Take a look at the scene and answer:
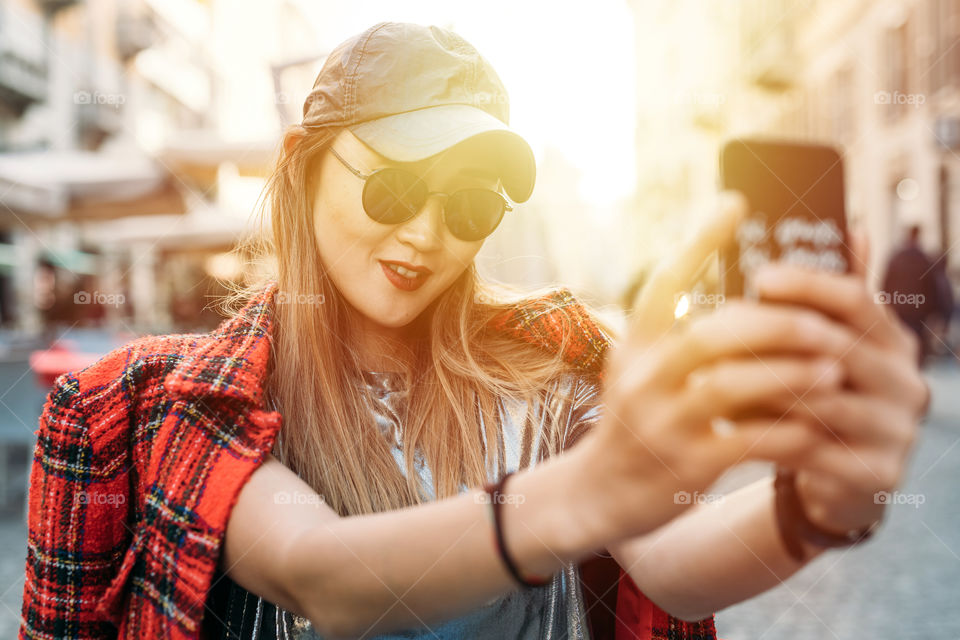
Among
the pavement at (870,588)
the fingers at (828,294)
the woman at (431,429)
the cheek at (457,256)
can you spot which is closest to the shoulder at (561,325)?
the woman at (431,429)

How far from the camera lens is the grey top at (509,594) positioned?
1212mm

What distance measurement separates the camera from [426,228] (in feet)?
4.33

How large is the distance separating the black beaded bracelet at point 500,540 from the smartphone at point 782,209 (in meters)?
0.30

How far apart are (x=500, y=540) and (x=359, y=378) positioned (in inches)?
31.1

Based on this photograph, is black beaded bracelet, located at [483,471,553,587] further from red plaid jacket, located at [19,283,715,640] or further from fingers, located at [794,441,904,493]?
red plaid jacket, located at [19,283,715,640]

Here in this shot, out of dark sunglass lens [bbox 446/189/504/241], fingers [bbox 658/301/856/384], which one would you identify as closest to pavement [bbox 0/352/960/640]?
dark sunglass lens [bbox 446/189/504/241]

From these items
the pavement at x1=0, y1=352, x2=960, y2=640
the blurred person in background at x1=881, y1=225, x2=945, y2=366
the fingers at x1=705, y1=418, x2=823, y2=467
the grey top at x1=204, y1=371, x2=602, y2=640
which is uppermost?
the fingers at x1=705, y1=418, x2=823, y2=467

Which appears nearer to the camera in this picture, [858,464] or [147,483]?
[858,464]

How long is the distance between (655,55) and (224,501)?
38035 mm

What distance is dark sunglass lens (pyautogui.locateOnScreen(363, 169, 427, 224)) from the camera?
4.18 feet

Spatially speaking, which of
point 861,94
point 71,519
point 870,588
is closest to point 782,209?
point 71,519

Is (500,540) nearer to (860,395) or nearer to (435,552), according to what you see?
(435,552)

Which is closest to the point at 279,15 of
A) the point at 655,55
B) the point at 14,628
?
the point at 14,628

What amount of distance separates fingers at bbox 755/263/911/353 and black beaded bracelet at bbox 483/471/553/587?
0.31 m
